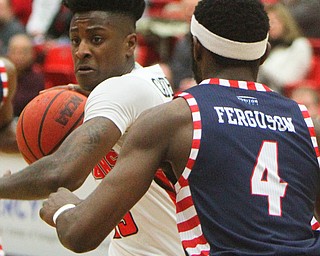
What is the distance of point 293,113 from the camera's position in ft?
11.5

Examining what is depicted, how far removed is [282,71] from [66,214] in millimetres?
5995

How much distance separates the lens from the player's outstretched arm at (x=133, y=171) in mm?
3273

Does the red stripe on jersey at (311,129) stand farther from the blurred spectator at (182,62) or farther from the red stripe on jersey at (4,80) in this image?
the blurred spectator at (182,62)

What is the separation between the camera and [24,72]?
32.1ft

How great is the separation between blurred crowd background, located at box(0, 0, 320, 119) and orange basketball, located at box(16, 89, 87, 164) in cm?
386

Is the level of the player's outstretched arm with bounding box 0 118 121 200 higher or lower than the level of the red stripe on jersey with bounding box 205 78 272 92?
lower

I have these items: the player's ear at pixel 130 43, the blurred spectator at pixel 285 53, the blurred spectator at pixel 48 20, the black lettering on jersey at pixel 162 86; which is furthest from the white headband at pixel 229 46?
the blurred spectator at pixel 48 20

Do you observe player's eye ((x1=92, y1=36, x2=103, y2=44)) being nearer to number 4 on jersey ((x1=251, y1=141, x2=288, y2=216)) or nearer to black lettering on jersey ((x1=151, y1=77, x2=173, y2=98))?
black lettering on jersey ((x1=151, y1=77, x2=173, y2=98))

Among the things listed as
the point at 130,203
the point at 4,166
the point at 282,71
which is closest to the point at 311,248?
the point at 130,203

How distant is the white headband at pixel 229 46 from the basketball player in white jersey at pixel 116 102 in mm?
664

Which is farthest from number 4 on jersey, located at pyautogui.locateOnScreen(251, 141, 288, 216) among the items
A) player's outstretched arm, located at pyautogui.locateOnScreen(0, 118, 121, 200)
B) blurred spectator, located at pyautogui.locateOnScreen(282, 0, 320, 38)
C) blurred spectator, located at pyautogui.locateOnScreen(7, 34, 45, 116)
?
blurred spectator, located at pyautogui.locateOnScreen(282, 0, 320, 38)

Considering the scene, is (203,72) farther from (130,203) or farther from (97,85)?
(97,85)

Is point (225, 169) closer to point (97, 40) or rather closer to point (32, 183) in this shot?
point (32, 183)

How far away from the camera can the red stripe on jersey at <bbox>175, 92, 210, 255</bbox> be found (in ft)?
10.8
